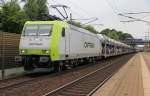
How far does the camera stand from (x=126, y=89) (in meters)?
17.6

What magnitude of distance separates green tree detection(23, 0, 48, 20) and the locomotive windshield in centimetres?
3358

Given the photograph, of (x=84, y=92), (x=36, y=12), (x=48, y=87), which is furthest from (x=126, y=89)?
(x=36, y=12)

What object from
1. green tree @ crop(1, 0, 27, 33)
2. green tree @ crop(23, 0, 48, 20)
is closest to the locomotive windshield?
green tree @ crop(1, 0, 27, 33)

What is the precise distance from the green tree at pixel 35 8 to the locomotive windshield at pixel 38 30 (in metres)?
33.6

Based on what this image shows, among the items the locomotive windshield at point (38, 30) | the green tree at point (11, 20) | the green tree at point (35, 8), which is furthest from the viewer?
the green tree at point (35, 8)

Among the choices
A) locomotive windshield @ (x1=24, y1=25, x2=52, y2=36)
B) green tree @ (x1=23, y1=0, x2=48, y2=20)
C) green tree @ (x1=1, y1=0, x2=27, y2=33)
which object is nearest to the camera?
locomotive windshield @ (x1=24, y1=25, x2=52, y2=36)

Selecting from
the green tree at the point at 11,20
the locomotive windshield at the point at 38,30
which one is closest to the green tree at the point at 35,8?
the green tree at the point at 11,20

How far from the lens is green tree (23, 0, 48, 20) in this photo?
194 ft

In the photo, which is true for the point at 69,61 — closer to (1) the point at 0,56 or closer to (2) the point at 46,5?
(1) the point at 0,56

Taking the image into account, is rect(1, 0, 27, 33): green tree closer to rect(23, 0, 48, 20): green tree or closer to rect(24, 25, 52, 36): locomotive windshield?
rect(23, 0, 48, 20): green tree

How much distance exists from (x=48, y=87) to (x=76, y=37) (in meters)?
12.7

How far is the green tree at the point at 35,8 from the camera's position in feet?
194

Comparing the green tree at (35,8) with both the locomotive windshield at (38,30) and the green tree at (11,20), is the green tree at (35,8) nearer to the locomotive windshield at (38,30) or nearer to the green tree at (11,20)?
the green tree at (11,20)

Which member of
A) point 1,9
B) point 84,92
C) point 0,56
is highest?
point 1,9
